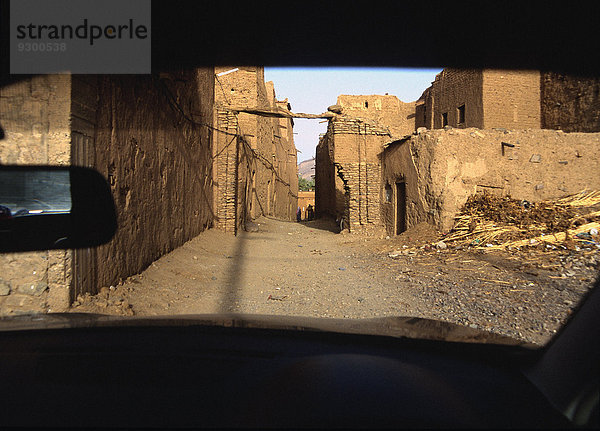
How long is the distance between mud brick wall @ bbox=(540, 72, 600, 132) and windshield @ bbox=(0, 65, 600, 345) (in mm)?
59

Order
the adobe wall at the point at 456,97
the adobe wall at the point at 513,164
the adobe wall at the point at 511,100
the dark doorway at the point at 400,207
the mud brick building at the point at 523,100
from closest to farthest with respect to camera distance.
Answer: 1. the adobe wall at the point at 513,164
2. the dark doorway at the point at 400,207
3. the mud brick building at the point at 523,100
4. the adobe wall at the point at 511,100
5. the adobe wall at the point at 456,97

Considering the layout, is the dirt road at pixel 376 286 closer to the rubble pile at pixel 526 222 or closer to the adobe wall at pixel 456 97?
the rubble pile at pixel 526 222

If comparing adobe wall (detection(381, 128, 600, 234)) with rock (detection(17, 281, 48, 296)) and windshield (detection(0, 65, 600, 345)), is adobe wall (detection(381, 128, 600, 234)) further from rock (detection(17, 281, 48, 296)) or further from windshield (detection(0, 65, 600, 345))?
rock (detection(17, 281, 48, 296))

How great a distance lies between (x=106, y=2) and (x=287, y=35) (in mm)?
2176

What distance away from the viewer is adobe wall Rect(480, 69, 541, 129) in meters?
15.9

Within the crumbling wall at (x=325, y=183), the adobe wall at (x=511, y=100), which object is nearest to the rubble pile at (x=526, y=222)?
the adobe wall at (x=511, y=100)

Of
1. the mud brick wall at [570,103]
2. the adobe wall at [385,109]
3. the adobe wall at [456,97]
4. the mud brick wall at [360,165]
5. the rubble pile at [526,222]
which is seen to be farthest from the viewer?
the adobe wall at [385,109]

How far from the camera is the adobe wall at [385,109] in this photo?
23688 mm

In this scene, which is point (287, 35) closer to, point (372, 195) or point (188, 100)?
point (188, 100)

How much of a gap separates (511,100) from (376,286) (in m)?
13.7

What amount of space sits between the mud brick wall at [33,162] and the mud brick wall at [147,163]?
59 cm

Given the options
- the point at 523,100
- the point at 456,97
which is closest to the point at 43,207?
the point at 523,100

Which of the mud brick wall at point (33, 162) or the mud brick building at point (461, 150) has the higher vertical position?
the mud brick building at point (461, 150)

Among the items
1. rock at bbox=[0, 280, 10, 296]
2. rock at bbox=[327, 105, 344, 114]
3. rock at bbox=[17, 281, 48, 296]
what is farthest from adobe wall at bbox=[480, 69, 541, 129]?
rock at bbox=[0, 280, 10, 296]
